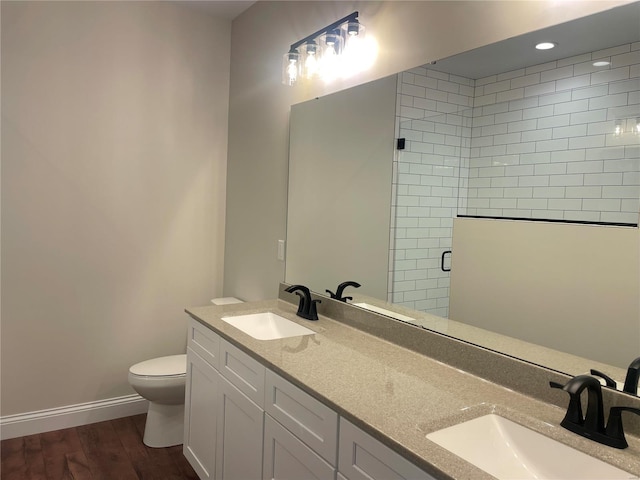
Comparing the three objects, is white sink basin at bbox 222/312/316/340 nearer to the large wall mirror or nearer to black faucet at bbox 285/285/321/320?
black faucet at bbox 285/285/321/320

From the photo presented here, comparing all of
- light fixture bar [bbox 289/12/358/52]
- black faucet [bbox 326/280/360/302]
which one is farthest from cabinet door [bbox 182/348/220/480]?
light fixture bar [bbox 289/12/358/52]

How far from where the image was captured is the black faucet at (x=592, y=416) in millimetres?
1134

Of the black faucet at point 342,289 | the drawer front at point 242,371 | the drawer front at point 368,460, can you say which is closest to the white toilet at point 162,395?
the drawer front at point 242,371

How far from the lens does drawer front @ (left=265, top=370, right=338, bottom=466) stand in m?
1.36

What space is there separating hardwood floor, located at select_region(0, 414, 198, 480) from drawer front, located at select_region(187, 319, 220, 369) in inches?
30.5

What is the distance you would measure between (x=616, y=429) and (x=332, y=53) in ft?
6.53

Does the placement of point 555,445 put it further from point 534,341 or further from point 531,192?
point 531,192

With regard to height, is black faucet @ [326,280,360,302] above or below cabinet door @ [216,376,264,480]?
above

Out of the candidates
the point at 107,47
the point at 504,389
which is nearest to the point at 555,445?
the point at 504,389

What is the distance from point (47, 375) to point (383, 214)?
2368 mm

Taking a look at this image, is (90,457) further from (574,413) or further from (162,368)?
(574,413)

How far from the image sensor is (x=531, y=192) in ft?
4.82

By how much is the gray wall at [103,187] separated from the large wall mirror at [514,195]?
5.08 feet

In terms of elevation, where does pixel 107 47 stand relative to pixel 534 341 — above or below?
above
